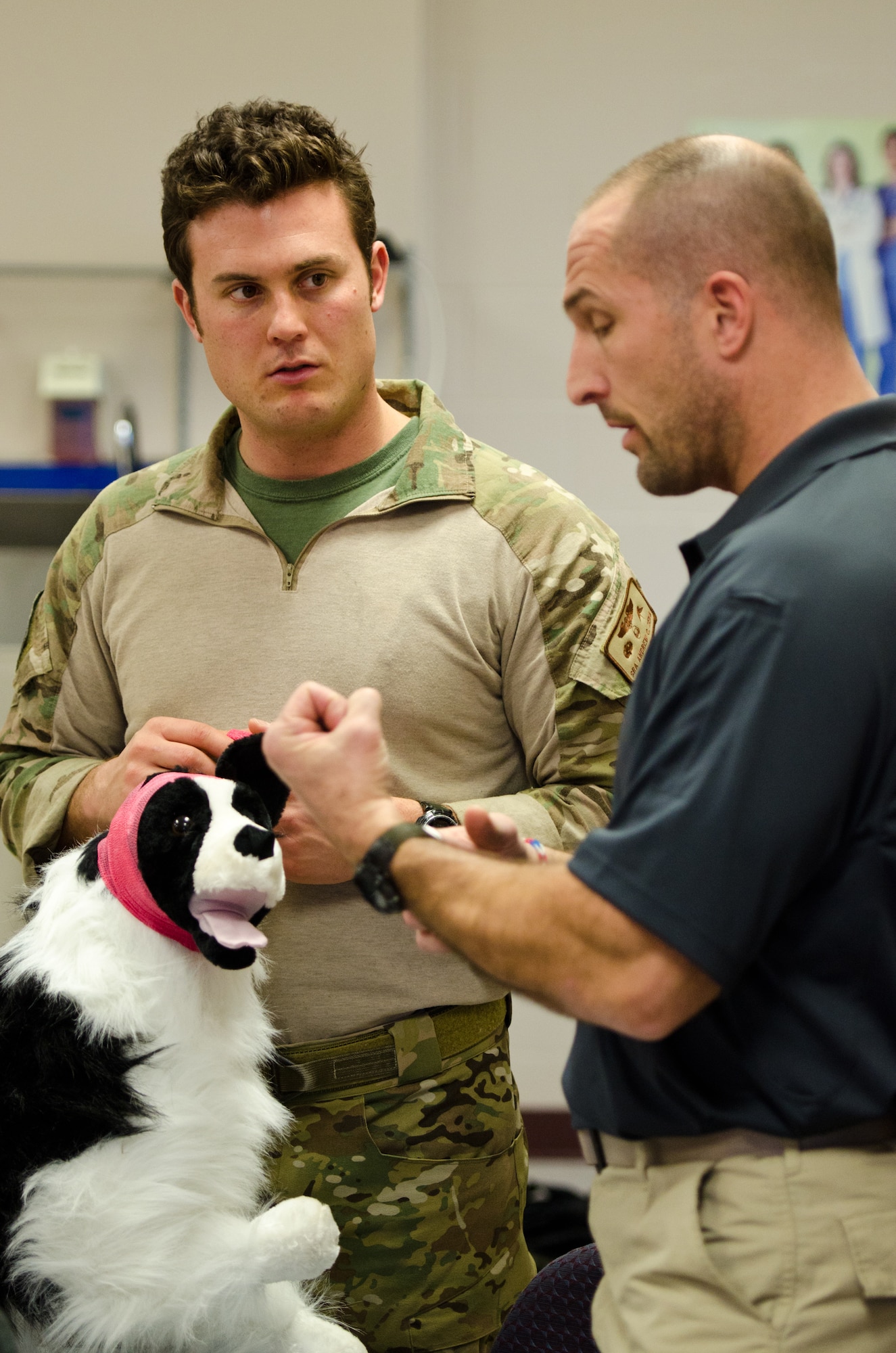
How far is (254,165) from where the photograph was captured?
4.61 ft

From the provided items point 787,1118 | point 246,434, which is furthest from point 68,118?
point 787,1118

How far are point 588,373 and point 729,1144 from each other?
1.99 ft

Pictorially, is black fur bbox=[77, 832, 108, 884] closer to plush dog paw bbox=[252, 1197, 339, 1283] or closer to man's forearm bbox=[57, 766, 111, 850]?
man's forearm bbox=[57, 766, 111, 850]

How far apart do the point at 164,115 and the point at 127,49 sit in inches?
6.7

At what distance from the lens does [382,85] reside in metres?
2.80

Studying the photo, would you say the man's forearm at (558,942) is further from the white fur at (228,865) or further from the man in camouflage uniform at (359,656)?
the man in camouflage uniform at (359,656)

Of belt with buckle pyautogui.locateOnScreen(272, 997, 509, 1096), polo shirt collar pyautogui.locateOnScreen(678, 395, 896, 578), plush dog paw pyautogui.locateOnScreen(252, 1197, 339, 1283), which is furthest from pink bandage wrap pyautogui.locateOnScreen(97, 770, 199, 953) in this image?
polo shirt collar pyautogui.locateOnScreen(678, 395, 896, 578)

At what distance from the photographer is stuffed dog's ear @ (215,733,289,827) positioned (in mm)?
1192

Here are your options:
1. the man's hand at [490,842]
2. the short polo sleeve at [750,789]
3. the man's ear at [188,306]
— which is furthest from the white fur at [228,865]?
the man's ear at [188,306]

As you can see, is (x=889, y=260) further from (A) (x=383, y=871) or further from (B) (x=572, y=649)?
(A) (x=383, y=871)

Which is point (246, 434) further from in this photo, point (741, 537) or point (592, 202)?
point (741, 537)

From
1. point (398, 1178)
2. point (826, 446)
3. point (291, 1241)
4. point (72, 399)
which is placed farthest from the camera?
point (72, 399)

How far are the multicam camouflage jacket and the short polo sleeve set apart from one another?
0.54m

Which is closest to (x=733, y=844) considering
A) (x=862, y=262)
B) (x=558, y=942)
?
(x=558, y=942)
